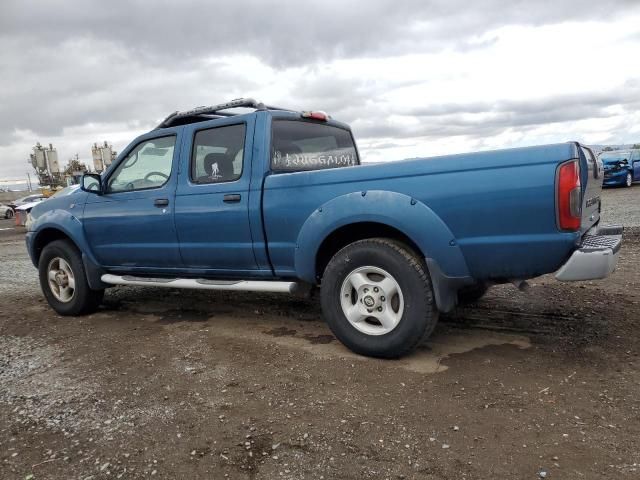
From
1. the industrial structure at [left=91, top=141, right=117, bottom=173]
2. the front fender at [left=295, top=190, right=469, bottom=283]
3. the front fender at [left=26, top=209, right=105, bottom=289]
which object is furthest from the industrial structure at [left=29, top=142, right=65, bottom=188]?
the front fender at [left=295, top=190, right=469, bottom=283]

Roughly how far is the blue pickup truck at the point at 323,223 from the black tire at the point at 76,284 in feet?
0.05

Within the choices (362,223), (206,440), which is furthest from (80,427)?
(362,223)

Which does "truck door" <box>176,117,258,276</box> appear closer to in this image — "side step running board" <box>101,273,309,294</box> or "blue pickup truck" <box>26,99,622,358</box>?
"blue pickup truck" <box>26,99,622,358</box>

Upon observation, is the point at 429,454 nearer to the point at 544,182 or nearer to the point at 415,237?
the point at 415,237

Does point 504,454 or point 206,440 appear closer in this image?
point 504,454

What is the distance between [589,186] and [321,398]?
2.26 metres

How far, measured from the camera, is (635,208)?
496 inches

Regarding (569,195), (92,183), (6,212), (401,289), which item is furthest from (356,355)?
(6,212)

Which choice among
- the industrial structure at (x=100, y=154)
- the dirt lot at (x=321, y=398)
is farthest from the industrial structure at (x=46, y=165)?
the dirt lot at (x=321, y=398)

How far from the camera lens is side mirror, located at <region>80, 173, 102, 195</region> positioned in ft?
17.1

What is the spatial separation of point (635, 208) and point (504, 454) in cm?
1242

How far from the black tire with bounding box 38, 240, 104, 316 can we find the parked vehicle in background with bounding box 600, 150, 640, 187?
1890 centimetres

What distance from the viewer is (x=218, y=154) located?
4562 millimetres

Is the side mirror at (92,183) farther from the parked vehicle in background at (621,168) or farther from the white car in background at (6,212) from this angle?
the white car in background at (6,212)
